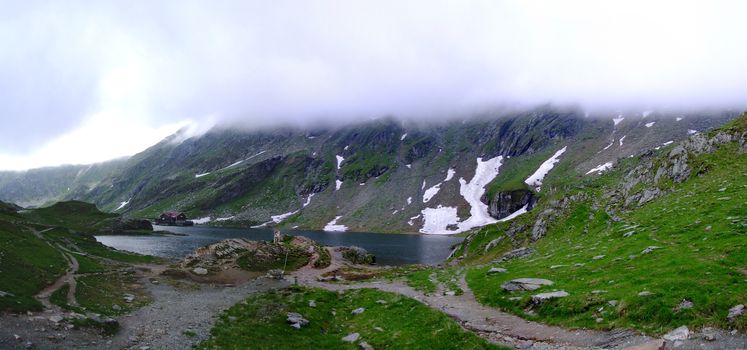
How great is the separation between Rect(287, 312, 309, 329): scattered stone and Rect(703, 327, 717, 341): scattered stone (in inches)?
1085

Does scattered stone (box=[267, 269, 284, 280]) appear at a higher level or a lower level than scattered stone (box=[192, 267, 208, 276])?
lower

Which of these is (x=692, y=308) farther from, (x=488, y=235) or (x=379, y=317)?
(x=488, y=235)

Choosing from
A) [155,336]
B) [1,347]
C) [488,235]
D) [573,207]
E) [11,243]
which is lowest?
[488,235]

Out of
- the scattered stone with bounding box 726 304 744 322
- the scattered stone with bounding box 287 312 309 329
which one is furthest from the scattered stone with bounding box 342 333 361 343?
the scattered stone with bounding box 726 304 744 322

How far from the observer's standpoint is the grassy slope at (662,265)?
804 inches

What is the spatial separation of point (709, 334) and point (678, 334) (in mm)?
1154

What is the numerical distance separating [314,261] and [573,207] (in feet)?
167

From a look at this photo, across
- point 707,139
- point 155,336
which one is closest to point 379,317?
point 155,336

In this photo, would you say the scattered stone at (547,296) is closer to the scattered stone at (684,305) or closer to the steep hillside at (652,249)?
the steep hillside at (652,249)

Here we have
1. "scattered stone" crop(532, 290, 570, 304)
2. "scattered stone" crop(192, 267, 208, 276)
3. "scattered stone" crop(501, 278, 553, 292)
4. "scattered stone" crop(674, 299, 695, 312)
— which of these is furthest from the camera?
"scattered stone" crop(192, 267, 208, 276)

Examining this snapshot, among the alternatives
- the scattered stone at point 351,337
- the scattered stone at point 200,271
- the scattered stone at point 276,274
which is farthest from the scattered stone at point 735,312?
the scattered stone at point 200,271

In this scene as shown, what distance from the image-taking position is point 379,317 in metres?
35.3

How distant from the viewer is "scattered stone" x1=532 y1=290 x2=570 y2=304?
27.1m

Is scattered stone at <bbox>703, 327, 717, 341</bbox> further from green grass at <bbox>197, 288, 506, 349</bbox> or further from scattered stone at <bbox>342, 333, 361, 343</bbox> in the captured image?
scattered stone at <bbox>342, 333, 361, 343</bbox>
